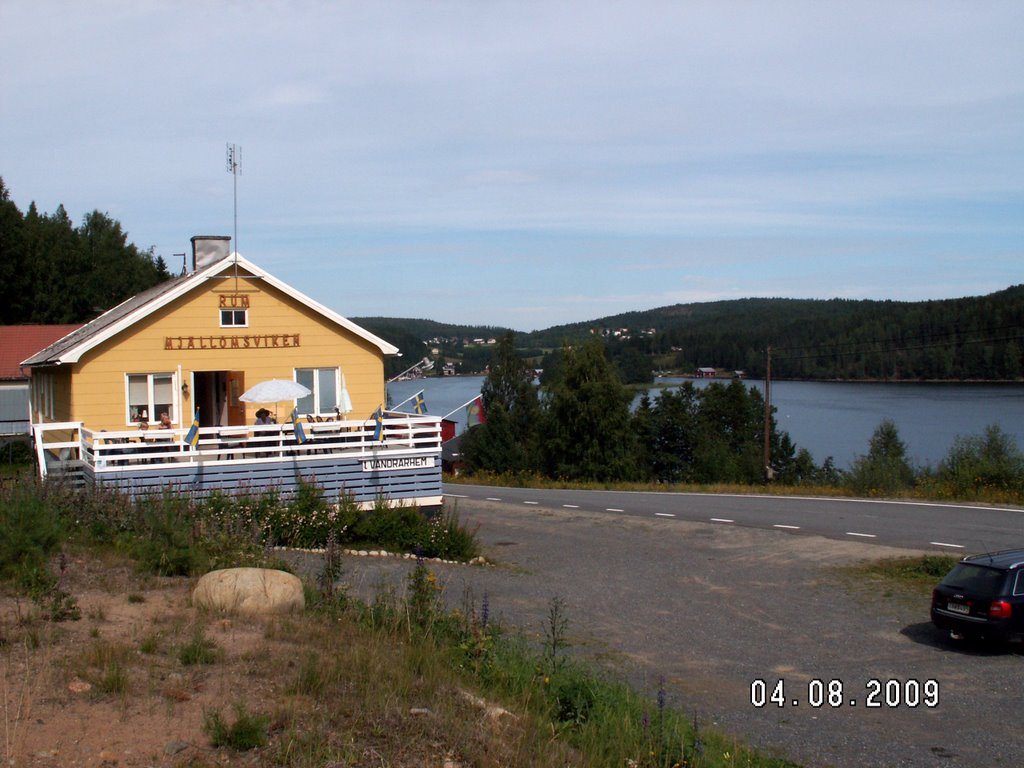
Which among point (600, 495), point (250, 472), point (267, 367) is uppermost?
point (267, 367)

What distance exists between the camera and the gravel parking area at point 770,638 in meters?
8.79

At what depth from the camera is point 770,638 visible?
12312 millimetres

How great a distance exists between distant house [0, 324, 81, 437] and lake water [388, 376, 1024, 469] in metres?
Answer: 23.1

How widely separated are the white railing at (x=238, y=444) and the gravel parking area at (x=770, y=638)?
110 inches

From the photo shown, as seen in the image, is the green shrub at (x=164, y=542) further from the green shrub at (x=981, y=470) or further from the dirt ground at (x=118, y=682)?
the green shrub at (x=981, y=470)

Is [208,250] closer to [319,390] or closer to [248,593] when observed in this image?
[319,390]

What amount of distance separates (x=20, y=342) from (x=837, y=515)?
124ft

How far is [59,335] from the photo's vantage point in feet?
150

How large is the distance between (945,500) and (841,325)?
244 ft

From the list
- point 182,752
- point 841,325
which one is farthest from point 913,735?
point 841,325

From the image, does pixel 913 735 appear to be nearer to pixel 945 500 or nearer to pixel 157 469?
pixel 157 469

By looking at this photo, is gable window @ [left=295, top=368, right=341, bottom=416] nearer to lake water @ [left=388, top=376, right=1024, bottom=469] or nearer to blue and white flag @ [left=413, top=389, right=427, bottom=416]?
blue and white flag @ [left=413, top=389, right=427, bottom=416]

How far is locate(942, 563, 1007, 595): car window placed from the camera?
38.0 feet

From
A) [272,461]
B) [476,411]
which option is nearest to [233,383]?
[272,461]
